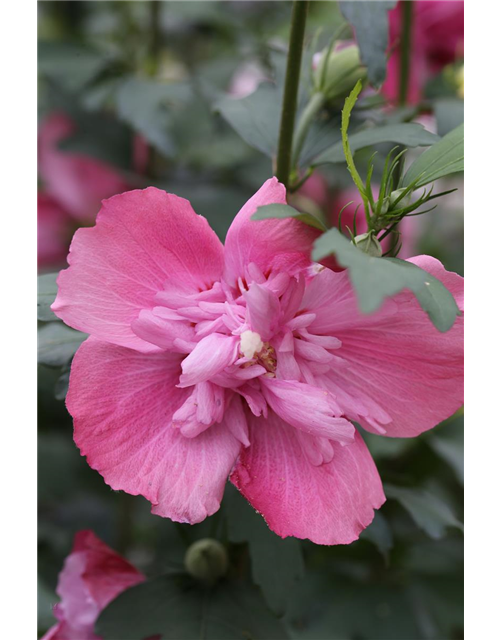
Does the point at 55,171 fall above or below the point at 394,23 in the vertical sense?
below

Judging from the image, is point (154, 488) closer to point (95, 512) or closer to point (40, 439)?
point (40, 439)

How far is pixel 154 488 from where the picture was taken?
0.47 meters

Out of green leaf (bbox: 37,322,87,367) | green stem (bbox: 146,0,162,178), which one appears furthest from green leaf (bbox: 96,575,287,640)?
green stem (bbox: 146,0,162,178)

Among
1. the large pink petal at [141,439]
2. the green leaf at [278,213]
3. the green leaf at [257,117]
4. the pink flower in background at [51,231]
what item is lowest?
the pink flower in background at [51,231]

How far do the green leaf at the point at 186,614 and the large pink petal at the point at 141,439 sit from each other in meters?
0.21

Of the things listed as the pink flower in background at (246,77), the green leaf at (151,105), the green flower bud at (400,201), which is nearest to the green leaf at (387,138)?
the green flower bud at (400,201)

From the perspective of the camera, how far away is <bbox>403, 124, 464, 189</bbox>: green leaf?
1.52 feet

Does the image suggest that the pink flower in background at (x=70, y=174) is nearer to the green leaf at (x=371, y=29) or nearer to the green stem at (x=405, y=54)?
the green stem at (x=405, y=54)

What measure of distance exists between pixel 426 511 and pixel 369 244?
0.33 m

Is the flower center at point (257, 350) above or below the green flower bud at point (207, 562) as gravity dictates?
above

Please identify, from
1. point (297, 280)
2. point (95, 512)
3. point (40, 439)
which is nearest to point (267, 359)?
point (297, 280)

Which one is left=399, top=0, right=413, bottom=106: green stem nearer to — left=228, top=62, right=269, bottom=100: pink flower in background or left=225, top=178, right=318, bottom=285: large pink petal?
left=228, top=62, right=269, bottom=100: pink flower in background

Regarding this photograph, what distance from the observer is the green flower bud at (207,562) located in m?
0.67

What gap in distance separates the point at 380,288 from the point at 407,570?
2.46 ft
